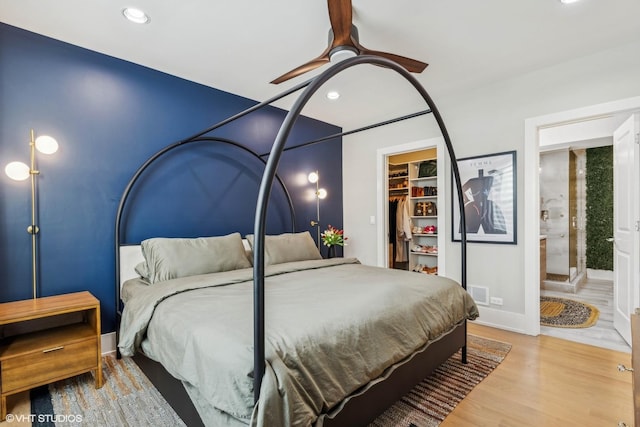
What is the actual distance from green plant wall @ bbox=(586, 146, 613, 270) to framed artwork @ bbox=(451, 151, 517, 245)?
3675 mm

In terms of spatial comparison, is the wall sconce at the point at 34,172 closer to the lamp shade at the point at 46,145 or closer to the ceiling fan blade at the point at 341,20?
the lamp shade at the point at 46,145

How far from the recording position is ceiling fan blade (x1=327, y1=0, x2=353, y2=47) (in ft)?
5.86

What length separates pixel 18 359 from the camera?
1959 mm

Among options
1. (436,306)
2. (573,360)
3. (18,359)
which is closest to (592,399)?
(573,360)

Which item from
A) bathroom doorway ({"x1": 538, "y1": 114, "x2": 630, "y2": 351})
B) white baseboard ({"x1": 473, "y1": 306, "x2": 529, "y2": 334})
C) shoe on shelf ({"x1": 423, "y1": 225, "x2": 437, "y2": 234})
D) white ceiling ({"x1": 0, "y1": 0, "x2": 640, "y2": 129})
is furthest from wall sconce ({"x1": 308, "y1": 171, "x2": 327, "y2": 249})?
bathroom doorway ({"x1": 538, "y1": 114, "x2": 630, "y2": 351})

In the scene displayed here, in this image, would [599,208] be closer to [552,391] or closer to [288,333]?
[552,391]

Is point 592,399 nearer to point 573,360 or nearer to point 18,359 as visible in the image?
point 573,360

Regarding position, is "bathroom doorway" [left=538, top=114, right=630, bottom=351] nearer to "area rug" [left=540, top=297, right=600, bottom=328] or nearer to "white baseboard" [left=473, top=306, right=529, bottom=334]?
"area rug" [left=540, top=297, right=600, bottom=328]

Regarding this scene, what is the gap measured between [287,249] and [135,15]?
235 cm

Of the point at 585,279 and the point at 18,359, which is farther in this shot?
the point at 585,279

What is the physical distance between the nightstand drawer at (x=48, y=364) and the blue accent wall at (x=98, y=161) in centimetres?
66

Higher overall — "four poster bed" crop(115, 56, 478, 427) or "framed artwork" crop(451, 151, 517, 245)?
"framed artwork" crop(451, 151, 517, 245)

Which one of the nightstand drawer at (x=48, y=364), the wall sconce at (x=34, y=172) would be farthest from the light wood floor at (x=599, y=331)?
the wall sconce at (x=34, y=172)

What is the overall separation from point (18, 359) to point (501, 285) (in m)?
4.10
